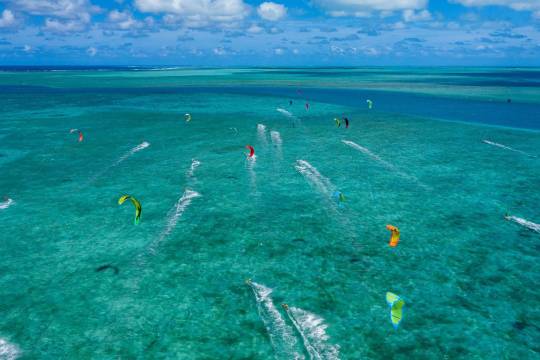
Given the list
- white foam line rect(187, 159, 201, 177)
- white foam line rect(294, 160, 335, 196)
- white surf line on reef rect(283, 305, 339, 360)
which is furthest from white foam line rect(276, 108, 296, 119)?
white surf line on reef rect(283, 305, 339, 360)

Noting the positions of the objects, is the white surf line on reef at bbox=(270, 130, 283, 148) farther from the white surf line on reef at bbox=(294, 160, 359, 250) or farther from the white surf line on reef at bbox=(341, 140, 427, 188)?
the white surf line on reef at bbox=(294, 160, 359, 250)

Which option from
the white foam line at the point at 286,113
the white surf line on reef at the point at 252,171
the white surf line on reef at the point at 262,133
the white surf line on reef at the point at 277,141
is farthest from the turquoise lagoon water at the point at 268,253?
the white foam line at the point at 286,113

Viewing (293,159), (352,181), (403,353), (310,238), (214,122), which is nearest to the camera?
(403,353)

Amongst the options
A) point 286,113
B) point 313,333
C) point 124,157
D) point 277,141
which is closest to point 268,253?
point 313,333

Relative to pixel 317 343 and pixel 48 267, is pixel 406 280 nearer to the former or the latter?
pixel 317 343

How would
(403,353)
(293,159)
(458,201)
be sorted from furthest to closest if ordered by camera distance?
(293,159) → (458,201) → (403,353)

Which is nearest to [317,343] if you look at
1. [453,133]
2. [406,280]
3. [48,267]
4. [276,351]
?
[276,351]

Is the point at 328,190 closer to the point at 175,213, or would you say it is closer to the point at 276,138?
the point at 175,213
